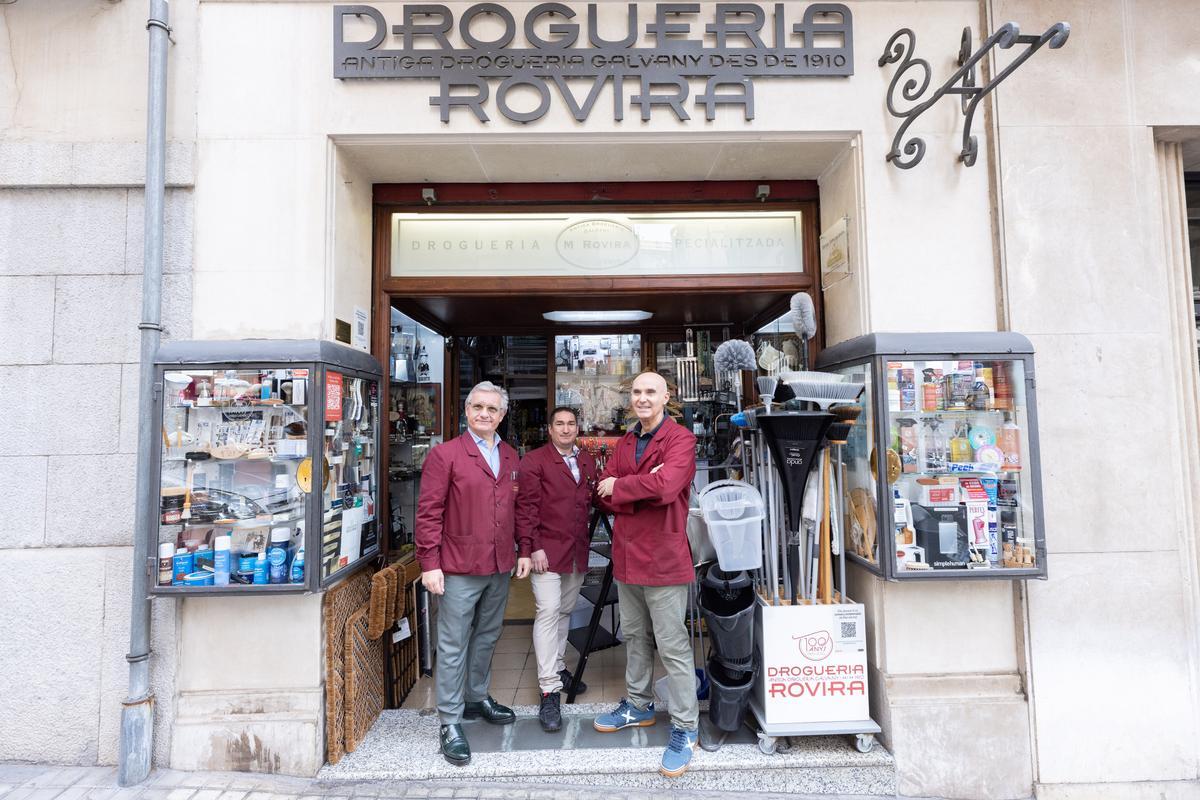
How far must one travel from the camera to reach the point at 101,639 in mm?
3010

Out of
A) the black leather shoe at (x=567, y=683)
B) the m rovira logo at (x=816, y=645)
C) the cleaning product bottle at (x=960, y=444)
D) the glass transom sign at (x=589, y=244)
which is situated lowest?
the black leather shoe at (x=567, y=683)

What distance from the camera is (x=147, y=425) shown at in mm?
2908

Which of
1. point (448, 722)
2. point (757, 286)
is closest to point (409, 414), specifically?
point (448, 722)

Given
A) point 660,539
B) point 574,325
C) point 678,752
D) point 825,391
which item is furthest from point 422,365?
point 678,752

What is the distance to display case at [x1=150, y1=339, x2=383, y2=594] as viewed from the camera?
9.49 ft

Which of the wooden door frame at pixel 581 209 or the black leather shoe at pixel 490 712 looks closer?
the black leather shoe at pixel 490 712

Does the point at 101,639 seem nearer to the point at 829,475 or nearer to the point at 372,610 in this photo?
the point at 372,610

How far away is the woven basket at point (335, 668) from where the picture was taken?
2.95m

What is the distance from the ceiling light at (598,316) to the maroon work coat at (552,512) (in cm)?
166

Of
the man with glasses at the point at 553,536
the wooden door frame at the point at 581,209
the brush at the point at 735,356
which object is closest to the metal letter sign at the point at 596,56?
the wooden door frame at the point at 581,209

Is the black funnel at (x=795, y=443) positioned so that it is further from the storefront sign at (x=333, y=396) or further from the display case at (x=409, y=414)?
the display case at (x=409, y=414)

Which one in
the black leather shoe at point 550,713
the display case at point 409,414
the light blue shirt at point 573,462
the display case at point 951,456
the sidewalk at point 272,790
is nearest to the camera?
the sidewalk at point 272,790

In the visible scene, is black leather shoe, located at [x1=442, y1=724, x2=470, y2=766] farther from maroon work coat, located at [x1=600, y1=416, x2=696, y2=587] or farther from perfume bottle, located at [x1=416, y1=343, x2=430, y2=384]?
perfume bottle, located at [x1=416, y1=343, x2=430, y2=384]

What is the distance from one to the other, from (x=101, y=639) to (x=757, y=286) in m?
4.40
